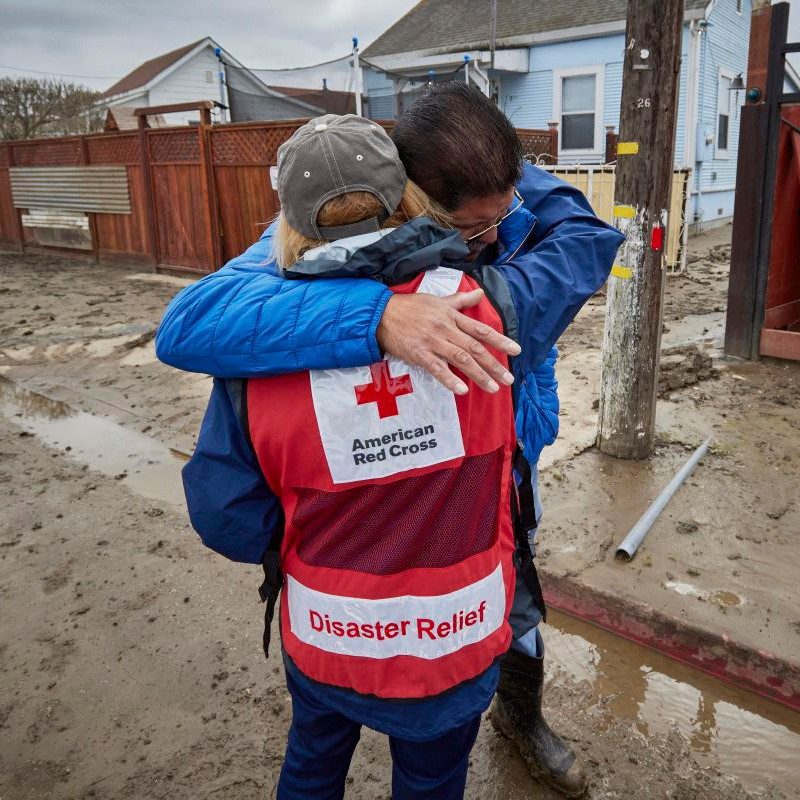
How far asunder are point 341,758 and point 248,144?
392 inches

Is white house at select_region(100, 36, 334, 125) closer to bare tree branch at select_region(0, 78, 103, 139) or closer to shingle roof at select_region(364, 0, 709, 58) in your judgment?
bare tree branch at select_region(0, 78, 103, 139)

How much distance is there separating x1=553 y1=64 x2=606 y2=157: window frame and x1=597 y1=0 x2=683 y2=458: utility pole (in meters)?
12.8

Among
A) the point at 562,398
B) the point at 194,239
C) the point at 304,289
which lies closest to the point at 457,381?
the point at 304,289

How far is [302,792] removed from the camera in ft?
5.24

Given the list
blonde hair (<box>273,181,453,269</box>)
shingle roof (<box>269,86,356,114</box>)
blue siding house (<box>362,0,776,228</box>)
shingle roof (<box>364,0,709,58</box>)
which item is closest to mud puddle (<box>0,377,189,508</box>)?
blonde hair (<box>273,181,453,269</box>)

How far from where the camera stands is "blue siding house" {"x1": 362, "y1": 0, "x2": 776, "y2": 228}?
48.0 feet

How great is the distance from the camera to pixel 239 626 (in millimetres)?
3119

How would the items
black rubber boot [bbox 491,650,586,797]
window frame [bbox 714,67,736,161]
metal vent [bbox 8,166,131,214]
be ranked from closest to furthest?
1. black rubber boot [bbox 491,650,586,797]
2. metal vent [bbox 8,166,131,214]
3. window frame [bbox 714,67,736,161]

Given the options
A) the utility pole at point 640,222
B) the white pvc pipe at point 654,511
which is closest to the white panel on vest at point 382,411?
the white pvc pipe at point 654,511

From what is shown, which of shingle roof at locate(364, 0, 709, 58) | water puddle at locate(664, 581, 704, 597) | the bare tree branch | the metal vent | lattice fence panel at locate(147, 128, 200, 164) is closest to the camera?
water puddle at locate(664, 581, 704, 597)

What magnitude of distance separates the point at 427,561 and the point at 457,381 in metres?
0.36

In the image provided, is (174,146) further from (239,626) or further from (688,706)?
(688,706)

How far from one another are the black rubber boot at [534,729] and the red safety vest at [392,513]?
0.88m

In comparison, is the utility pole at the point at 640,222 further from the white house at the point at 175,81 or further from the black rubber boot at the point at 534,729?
the white house at the point at 175,81
